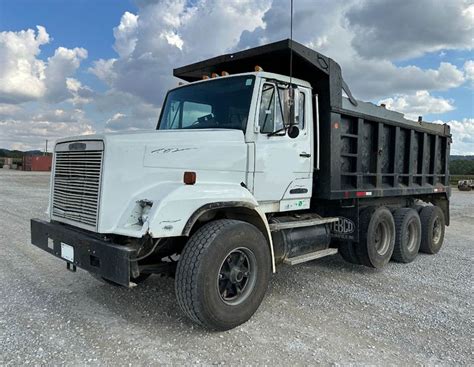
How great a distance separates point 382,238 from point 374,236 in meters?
0.52

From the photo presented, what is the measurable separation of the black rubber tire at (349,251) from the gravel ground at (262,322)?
212 mm

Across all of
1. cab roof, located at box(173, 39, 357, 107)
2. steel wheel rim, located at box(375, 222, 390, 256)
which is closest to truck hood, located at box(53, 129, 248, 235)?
cab roof, located at box(173, 39, 357, 107)

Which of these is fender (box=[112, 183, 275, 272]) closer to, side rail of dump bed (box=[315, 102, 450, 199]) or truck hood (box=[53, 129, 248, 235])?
truck hood (box=[53, 129, 248, 235])

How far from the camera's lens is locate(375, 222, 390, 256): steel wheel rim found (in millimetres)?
6473

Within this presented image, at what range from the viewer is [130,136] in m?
3.79

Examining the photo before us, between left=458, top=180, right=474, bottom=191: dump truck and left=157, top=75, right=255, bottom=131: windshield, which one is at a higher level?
left=157, top=75, right=255, bottom=131: windshield

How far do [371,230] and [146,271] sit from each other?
3663 millimetres

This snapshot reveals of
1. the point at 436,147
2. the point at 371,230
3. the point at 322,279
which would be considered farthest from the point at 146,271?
the point at 436,147

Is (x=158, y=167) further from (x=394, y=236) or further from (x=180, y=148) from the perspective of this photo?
(x=394, y=236)

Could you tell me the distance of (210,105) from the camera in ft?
16.2

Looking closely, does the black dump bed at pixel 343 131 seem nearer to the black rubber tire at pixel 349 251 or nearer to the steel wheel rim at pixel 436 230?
the black rubber tire at pixel 349 251

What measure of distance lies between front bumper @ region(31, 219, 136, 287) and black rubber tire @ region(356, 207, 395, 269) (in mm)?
3837

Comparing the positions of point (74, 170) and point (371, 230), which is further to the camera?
point (371, 230)

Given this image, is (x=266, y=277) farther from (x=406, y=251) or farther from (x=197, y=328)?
(x=406, y=251)
